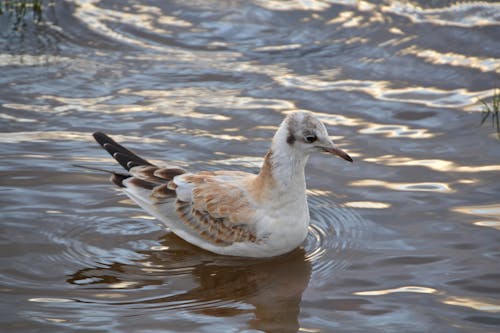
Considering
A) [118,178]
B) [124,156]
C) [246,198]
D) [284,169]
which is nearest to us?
[284,169]

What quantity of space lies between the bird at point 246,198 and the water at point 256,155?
0.19 m

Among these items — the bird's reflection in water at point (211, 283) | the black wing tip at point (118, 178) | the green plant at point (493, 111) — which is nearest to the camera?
the bird's reflection in water at point (211, 283)

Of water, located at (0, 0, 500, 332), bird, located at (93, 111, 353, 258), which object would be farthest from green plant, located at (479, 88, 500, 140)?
bird, located at (93, 111, 353, 258)

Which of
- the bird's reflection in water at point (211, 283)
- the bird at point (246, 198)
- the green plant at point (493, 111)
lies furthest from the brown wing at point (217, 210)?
the green plant at point (493, 111)

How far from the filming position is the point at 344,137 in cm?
900

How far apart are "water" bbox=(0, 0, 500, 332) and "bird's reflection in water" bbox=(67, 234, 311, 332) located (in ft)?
0.06

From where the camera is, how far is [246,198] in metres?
7.02

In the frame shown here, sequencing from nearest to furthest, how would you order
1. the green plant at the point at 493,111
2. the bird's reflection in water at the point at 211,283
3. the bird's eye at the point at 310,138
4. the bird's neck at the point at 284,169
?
the bird's reflection in water at the point at 211,283
the bird's eye at the point at 310,138
the bird's neck at the point at 284,169
the green plant at the point at 493,111

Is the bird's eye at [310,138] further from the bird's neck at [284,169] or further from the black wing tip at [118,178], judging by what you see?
the black wing tip at [118,178]

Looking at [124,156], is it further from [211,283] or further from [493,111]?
[493,111]

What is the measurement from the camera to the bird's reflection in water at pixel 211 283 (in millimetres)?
6219

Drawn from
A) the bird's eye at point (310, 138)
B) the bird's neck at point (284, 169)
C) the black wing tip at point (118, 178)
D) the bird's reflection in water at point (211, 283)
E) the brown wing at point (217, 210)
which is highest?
the bird's eye at point (310, 138)

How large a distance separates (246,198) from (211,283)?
75cm

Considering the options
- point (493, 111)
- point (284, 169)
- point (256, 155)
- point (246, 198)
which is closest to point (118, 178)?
point (246, 198)
